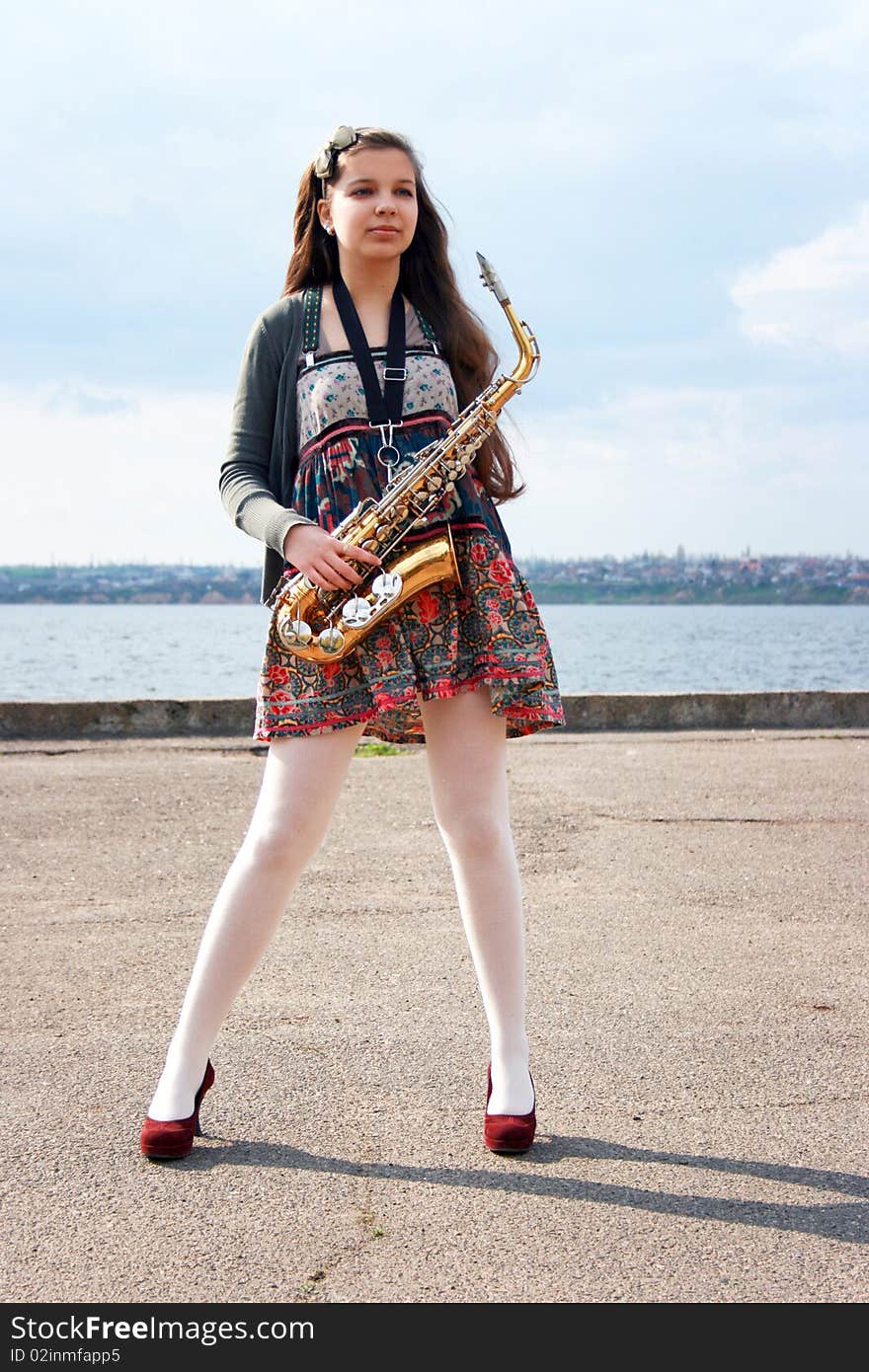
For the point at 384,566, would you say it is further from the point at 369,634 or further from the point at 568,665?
the point at 568,665

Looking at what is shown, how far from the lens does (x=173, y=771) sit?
876cm

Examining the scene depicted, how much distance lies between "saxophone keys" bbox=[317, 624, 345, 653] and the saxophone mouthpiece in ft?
3.08

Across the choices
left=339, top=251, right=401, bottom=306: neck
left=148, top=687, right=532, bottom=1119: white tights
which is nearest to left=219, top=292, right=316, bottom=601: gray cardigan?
left=339, top=251, right=401, bottom=306: neck

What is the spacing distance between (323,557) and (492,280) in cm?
84

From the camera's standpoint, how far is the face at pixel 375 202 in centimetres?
325

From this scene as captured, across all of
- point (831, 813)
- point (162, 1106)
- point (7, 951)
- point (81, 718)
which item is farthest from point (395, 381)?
point (81, 718)

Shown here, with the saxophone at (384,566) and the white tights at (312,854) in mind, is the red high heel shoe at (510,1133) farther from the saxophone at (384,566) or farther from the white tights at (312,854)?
the saxophone at (384,566)

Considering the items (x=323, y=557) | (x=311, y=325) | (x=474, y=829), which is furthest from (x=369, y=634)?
(x=311, y=325)

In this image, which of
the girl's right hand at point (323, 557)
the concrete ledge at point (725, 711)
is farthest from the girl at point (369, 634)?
the concrete ledge at point (725, 711)

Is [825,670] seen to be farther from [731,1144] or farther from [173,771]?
[731,1144]

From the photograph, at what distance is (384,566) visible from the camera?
318 centimetres

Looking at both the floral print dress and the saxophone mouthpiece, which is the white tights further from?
the saxophone mouthpiece

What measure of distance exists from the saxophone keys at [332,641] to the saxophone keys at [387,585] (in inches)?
4.8
